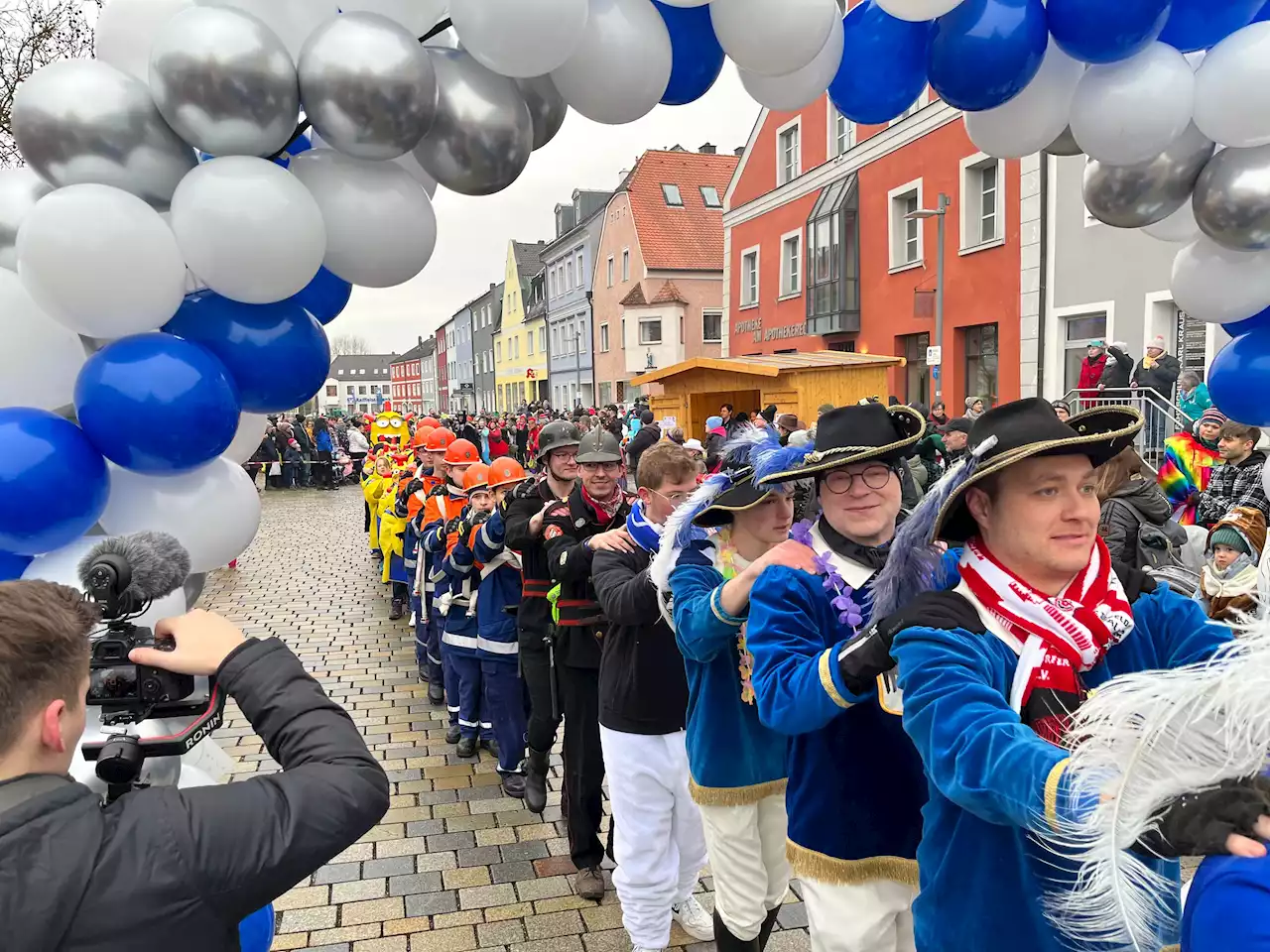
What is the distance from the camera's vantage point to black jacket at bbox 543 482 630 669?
13.3 feet

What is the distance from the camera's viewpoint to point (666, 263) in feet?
117

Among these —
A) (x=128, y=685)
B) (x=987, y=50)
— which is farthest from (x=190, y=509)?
(x=987, y=50)

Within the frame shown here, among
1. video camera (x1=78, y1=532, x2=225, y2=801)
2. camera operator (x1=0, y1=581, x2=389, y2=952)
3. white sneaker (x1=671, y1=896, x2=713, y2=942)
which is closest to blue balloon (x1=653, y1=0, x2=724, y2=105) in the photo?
video camera (x1=78, y1=532, x2=225, y2=801)

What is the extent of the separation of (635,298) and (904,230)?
57.3 ft

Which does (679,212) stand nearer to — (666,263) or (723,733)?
(666,263)

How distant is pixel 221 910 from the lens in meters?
1.39

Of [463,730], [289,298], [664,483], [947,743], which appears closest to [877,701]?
[947,743]

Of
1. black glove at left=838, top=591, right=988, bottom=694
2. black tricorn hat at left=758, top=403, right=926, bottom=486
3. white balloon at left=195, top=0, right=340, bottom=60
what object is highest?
white balloon at left=195, top=0, right=340, bottom=60

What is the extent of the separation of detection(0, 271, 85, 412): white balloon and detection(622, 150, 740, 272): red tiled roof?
34.3 m

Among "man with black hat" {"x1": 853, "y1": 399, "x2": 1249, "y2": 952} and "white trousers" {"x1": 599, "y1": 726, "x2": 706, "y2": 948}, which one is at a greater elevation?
"man with black hat" {"x1": 853, "y1": 399, "x2": 1249, "y2": 952}

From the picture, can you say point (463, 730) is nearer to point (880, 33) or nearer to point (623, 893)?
point (623, 893)

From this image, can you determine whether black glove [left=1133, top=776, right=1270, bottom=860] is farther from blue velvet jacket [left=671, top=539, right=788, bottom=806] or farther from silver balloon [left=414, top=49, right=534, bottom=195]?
silver balloon [left=414, top=49, right=534, bottom=195]

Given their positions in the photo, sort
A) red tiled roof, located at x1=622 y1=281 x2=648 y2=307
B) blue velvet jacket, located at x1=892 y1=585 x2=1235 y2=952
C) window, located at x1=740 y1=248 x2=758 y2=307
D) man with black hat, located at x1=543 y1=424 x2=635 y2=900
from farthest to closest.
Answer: red tiled roof, located at x1=622 y1=281 x2=648 y2=307 → window, located at x1=740 y1=248 x2=758 y2=307 → man with black hat, located at x1=543 y1=424 x2=635 y2=900 → blue velvet jacket, located at x1=892 y1=585 x2=1235 y2=952

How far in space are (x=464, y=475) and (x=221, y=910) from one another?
16.0 ft
